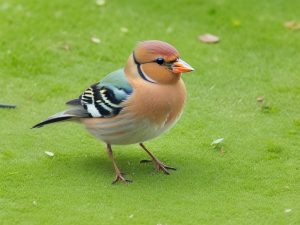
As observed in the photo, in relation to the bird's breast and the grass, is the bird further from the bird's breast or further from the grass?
the grass

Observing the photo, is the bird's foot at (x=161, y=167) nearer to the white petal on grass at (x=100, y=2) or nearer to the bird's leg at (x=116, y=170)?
the bird's leg at (x=116, y=170)

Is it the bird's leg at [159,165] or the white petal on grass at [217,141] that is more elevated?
the bird's leg at [159,165]

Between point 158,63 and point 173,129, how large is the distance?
1086mm

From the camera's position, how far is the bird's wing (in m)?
4.95

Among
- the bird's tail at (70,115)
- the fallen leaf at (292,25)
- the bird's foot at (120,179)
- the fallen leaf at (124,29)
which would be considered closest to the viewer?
the bird's foot at (120,179)

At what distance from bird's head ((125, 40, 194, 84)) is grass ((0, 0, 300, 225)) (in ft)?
2.29

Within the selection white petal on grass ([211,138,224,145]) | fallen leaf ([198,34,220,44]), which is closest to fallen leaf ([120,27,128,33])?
fallen leaf ([198,34,220,44])

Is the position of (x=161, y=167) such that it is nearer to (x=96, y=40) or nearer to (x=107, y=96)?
(x=107, y=96)

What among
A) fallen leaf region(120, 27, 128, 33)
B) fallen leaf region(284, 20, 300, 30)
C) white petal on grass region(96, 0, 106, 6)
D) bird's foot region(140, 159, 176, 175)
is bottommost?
fallen leaf region(120, 27, 128, 33)

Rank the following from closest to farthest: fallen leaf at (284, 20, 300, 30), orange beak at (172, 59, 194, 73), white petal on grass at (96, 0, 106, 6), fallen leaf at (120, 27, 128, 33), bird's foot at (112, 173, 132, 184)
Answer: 1. orange beak at (172, 59, 194, 73)
2. bird's foot at (112, 173, 132, 184)
3. fallen leaf at (120, 27, 128, 33)
4. fallen leaf at (284, 20, 300, 30)
5. white petal on grass at (96, 0, 106, 6)

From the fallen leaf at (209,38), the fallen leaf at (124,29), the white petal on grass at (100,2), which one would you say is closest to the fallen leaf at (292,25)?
the fallen leaf at (209,38)

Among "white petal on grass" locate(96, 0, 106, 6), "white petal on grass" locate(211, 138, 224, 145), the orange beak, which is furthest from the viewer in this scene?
"white petal on grass" locate(96, 0, 106, 6)

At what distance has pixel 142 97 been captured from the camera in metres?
4.88

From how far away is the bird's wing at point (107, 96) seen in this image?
495 centimetres
